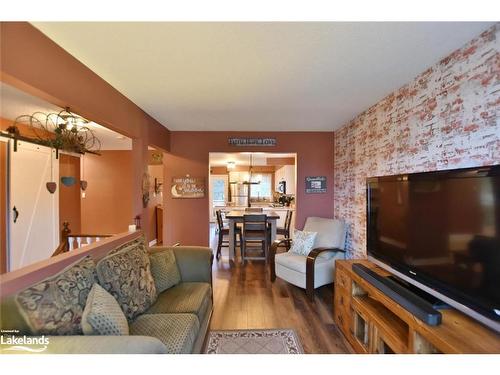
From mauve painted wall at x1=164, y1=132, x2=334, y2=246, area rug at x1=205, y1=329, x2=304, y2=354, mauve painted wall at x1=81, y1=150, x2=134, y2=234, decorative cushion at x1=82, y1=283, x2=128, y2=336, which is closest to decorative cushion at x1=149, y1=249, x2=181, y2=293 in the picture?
area rug at x1=205, y1=329, x2=304, y2=354

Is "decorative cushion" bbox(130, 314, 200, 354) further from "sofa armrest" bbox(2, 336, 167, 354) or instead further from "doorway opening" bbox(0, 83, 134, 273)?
"doorway opening" bbox(0, 83, 134, 273)

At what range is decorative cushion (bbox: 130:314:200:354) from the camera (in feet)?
4.84

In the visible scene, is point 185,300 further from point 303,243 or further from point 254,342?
point 303,243

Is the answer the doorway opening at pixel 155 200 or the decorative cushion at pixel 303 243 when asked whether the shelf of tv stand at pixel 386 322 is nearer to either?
the decorative cushion at pixel 303 243

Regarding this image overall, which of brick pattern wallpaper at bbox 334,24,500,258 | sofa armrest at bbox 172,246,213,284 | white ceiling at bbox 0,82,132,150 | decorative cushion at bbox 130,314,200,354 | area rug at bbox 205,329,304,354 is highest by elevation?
white ceiling at bbox 0,82,132,150

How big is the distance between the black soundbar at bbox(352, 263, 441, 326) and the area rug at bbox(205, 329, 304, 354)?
2.78 ft

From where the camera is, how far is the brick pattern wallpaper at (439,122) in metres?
1.45

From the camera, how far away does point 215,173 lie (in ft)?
32.4

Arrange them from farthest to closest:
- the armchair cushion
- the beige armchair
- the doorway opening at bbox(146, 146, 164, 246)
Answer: the doorway opening at bbox(146, 146, 164, 246) → the armchair cushion → the beige armchair

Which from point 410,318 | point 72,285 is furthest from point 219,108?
point 410,318

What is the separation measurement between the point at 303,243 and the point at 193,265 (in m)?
1.68

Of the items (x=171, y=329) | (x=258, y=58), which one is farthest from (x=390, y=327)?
(x=258, y=58)

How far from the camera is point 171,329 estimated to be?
62.2 inches
